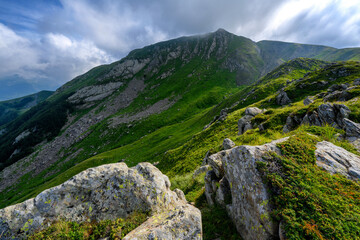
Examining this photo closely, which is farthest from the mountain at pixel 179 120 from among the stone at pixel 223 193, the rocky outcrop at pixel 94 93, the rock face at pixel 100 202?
the rock face at pixel 100 202

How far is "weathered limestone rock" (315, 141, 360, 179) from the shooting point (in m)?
7.89

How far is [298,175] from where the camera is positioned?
7.59 m

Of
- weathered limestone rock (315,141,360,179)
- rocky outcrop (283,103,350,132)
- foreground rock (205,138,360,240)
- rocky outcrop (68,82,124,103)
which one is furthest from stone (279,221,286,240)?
rocky outcrop (68,82,124,103)

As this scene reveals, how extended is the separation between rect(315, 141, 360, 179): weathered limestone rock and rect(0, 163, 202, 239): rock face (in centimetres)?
812

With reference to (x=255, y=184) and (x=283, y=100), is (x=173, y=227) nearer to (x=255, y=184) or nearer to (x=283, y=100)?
(x=255, y=184)

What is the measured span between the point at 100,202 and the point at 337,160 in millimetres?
14928

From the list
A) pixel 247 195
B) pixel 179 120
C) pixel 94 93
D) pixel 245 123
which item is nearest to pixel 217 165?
pixel 247 195

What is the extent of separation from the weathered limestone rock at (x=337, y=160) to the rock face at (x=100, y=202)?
26.7 feet

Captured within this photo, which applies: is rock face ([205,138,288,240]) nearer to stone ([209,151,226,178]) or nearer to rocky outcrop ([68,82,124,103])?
stone ([209,151,226,178])

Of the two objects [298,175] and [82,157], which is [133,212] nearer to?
[298,175]

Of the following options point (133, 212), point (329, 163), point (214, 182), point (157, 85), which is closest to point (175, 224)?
point (133, 212)

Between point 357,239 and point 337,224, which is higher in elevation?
point 337,224

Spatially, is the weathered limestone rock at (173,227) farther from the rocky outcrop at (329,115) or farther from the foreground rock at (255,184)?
the rocky outcrop at (329,115)

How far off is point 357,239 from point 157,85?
595ft
